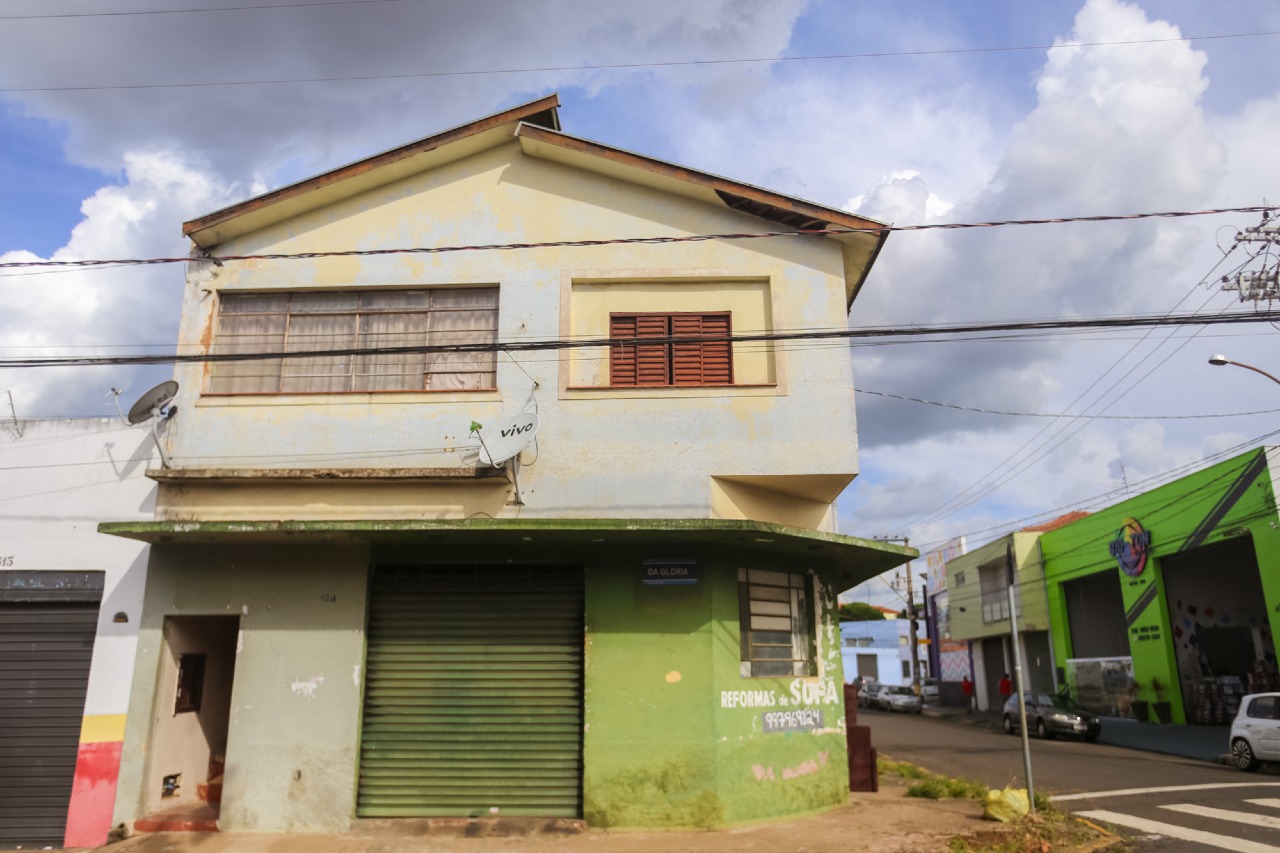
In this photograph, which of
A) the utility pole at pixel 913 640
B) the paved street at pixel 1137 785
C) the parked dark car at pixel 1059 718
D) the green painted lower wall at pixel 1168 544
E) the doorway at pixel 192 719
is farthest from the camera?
the utility pole at pixel 913 640

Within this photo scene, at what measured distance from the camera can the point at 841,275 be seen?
12.9 metres

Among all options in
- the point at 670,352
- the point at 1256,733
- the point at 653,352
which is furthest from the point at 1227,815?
the point at 653,352

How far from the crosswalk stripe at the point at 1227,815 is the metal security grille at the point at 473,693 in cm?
801

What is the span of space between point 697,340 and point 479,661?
16.2 feet

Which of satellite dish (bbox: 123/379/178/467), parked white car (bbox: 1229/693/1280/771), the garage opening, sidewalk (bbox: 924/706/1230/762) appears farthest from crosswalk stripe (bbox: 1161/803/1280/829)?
the garage opening

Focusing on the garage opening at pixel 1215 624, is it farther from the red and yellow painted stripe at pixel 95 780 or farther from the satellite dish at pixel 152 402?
the red and yellow painted stripe at pixel 95 780

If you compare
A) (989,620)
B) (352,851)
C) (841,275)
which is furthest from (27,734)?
(989,620)

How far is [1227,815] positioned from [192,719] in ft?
44.5

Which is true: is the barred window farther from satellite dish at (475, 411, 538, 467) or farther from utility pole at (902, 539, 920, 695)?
utility pole at (902, 539, 920, 695)

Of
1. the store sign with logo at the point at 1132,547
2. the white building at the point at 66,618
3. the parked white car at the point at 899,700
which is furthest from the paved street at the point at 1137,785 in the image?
the parked white car at the point at 899,700

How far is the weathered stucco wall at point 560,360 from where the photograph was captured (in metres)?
12.0

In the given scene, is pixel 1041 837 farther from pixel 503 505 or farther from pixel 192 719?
pixel 192 719

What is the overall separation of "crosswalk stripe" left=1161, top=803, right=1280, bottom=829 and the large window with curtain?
1091 centimetres

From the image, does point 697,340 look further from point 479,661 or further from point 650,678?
point 479,661
